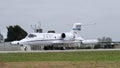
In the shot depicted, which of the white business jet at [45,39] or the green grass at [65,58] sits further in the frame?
the white business jet at [45,39]

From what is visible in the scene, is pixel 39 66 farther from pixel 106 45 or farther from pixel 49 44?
pixel 106 45

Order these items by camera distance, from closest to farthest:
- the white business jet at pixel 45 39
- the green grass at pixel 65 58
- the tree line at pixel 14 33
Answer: the green grass at pixel 65 58, the white business jet at pixel 45 39, the tree line at pixel 14 33

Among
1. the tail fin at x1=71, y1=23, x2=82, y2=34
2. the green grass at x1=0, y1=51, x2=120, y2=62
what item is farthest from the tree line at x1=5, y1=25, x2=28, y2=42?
the green grass at x1=0, y1=51, x2=120, y2=62

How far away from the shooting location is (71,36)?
3118 inches

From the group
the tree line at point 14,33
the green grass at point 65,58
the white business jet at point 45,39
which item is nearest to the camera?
the green grass at point 65,58

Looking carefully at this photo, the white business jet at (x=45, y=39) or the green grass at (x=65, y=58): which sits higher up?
the white business jet at (x=45, y=39)

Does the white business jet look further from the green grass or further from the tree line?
the tree line

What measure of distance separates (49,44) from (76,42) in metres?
11.4

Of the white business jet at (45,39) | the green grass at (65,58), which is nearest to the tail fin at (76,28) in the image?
the white business jet at (45,39)

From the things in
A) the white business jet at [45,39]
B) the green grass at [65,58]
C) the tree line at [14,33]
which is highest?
the tree line at [14,33]

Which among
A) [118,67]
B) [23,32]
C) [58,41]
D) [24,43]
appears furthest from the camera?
[23,32]

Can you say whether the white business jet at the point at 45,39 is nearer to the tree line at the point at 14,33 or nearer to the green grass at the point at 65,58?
the green grass at the point at 65,58

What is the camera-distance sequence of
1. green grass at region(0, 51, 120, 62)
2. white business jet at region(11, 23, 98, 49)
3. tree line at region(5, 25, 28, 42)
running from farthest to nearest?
tree line at region(5, 25, 28, 42), white business jet at region(11, 23, 98, 49), green grass at region(0, 51, 120, 62)

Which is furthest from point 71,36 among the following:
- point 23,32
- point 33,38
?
point 23,32
